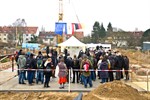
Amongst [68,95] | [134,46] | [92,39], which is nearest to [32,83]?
[68,95]

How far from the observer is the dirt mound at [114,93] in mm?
12211

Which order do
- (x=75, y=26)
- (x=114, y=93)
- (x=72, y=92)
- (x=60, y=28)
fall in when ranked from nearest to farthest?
(x=114, y=93) → (x=72, y=92) → (x=60, y=28) → (x=75, y=26)

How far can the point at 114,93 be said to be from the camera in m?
12.5

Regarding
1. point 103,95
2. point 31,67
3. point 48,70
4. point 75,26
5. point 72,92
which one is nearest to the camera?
point 103,95

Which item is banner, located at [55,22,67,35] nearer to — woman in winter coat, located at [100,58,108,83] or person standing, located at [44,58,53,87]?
woman in winter coat, located at [100,58,108,83]

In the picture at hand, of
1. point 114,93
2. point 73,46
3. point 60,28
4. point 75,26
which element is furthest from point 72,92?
point 75,26

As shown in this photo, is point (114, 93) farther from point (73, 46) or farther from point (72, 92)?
point (73, 46)

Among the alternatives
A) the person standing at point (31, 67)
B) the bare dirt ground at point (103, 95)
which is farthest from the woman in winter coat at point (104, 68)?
the person standing at point (31, 67)

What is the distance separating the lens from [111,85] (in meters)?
13.0

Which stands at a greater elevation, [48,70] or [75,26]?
[75,26]

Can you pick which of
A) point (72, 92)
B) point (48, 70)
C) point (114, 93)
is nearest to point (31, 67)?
point (48, 70)

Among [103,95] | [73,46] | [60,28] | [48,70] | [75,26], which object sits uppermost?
[75,26]

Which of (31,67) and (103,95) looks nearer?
(103,95)

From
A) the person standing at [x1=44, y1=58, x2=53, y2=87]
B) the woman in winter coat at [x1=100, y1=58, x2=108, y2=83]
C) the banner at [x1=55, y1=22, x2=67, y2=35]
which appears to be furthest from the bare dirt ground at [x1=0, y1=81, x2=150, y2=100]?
the banner at [x1=55, y1=22, x2=67, y2=35]
